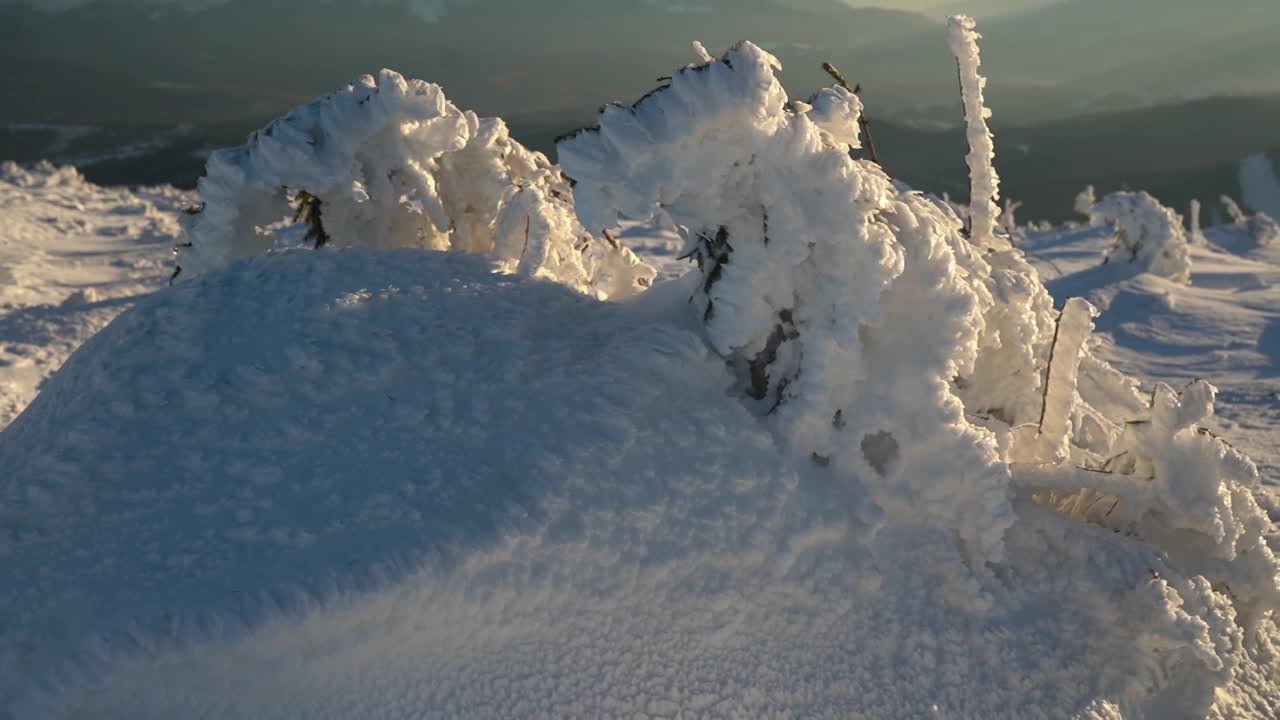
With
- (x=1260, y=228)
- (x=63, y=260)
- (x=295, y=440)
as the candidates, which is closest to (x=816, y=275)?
(x=295, y=440)

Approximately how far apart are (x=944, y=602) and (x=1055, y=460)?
1.64 ft

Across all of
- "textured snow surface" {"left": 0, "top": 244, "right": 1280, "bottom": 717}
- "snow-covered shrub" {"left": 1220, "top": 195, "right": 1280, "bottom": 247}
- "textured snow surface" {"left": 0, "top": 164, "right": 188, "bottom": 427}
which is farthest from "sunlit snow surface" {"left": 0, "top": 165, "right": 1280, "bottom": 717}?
"snow-covered shrub" {"left": 1220, "top": 195, "right": 1280, "bottom": 247}

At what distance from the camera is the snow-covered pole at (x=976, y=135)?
6.95 ft

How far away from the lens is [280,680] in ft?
4.45

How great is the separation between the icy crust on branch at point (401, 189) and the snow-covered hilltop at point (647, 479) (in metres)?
0.02

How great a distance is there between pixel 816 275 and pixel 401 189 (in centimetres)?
122

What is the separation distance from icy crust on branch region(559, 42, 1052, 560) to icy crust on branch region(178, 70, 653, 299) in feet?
2.18

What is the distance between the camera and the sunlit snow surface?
1.38 metres

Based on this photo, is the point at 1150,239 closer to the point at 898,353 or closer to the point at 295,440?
the point at 898,353

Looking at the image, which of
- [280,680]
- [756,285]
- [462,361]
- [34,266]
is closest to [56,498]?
[280,680]

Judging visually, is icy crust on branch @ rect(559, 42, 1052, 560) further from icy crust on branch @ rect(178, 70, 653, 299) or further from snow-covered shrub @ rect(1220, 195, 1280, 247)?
snow-covered shrub @ rect(1220, 195, 1280, 247)

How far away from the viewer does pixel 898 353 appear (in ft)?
5.86

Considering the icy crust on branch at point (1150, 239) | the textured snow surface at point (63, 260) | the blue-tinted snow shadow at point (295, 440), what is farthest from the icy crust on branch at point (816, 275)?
the icy crust on branch at point (1150, 239)

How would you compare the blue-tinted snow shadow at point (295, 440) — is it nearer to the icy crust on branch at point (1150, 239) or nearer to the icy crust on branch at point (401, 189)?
the icy crust on branch at point (401, 189)
